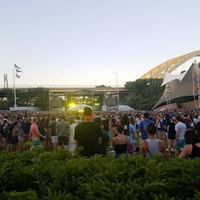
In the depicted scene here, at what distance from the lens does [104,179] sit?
350cm

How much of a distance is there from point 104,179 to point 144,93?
95.5 metres

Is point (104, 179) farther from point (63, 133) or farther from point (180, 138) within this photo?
point (63, 133)

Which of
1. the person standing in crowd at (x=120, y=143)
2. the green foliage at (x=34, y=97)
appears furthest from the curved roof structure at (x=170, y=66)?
the person standing in crowd at (x=120, y=143)

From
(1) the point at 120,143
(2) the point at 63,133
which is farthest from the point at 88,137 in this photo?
(2) the point at 63,133

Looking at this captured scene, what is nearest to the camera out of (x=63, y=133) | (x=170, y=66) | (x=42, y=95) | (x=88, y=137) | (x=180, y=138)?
(x=88, y=137)

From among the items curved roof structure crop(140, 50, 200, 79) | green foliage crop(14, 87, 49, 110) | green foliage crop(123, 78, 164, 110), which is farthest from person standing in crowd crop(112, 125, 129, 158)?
green foliage crop(14, 87, 49, 110)

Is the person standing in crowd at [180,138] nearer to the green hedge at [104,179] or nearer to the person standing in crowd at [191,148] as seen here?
the person standing in crowd at [191,148]

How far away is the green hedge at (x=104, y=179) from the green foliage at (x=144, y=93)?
80.2 metres

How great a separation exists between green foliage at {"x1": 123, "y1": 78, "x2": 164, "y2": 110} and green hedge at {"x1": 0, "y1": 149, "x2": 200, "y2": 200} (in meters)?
80.2

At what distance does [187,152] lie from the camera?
568 centimetres

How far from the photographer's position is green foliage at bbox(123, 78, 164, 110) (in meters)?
86.6

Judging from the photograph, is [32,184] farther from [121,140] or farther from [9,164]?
[121,140]

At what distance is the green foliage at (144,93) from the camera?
86.6 metres

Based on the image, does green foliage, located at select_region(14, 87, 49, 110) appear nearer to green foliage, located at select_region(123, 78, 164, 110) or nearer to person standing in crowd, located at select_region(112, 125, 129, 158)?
green foliage, located at select_region(123, 78, 164, 110)
